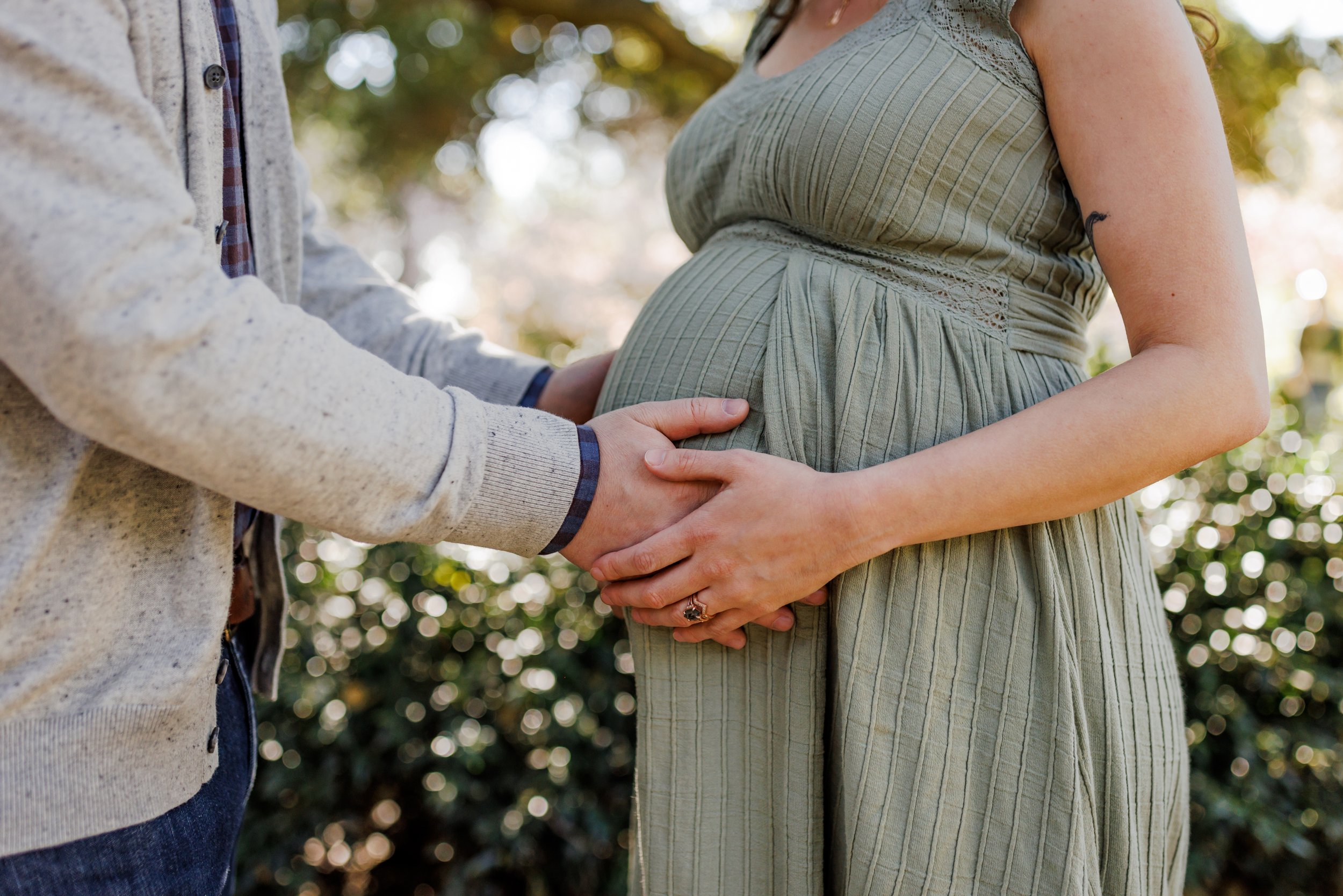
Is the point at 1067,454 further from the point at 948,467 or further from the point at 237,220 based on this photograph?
the point at 237,220

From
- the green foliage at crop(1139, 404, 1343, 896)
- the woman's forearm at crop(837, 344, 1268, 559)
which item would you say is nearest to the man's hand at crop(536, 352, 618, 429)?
the woman's forearm at crop(837, 344, 1268, 559)

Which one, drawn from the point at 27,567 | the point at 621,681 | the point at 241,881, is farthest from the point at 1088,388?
the point at 241,881

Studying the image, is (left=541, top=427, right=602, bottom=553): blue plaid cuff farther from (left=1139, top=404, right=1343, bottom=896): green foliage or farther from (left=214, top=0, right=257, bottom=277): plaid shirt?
(left=1139, top=404, right=1343, bottom=896): green foliage

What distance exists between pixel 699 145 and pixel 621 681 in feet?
4.83

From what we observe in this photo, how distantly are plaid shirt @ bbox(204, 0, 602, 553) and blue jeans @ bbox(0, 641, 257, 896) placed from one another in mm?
235

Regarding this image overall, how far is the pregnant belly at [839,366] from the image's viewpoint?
3.41ft

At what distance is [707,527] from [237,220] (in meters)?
0.68

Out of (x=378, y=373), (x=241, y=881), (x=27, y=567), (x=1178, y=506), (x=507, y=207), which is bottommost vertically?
(x=507, y=207)

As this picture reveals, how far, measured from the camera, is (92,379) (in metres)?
0.72

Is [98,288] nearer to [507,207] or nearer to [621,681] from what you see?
[621,681]

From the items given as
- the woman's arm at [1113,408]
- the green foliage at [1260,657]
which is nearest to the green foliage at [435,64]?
the green foliage at [1260,657]

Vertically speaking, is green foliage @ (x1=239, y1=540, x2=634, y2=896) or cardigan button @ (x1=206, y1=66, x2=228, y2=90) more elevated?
cardigan button @ (x1=206, y1=66, x2=228, y2=90)

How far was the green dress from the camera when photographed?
971mm

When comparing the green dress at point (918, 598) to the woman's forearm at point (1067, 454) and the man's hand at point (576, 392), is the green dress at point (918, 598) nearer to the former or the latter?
the woman's forearm at point (1067, 454)
